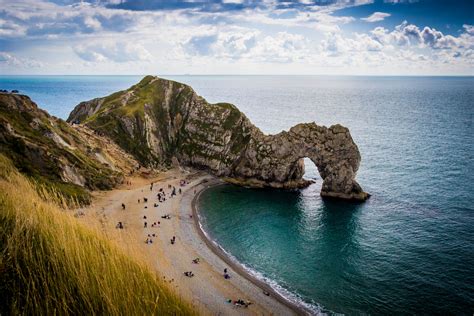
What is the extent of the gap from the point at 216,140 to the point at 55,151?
4395cm

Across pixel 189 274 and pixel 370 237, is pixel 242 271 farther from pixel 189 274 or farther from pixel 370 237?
pixel 370 237

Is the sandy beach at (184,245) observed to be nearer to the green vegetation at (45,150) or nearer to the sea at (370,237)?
the sea at (370,237)

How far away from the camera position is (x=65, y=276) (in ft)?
19.0

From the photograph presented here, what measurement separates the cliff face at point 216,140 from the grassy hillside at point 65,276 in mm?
76334

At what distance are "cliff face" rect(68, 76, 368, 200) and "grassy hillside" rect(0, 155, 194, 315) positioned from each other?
7633 centimetres

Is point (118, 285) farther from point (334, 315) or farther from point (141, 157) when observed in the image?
point (141, 157)

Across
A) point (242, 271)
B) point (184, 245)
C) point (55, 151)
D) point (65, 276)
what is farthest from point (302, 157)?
point (65, 276)

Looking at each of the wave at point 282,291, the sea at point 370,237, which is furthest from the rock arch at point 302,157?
the wave at point 282,291

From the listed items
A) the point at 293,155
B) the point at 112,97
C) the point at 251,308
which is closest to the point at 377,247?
the point at 251,308

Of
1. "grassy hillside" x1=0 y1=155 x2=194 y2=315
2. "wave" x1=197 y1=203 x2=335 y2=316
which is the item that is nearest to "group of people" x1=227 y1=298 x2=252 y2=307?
"wave" x1=197 y1=203 x2=335 y2=316

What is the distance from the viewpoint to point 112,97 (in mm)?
124188

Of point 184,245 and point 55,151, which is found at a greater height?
point 55,151

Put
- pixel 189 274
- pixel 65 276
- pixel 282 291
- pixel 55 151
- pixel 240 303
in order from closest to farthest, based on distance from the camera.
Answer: pixel 65 276 < pixel 240 303 < pixel 282 291 < pixel 189 274 < pixel 55 151

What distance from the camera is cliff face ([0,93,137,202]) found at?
6550 centimetres
